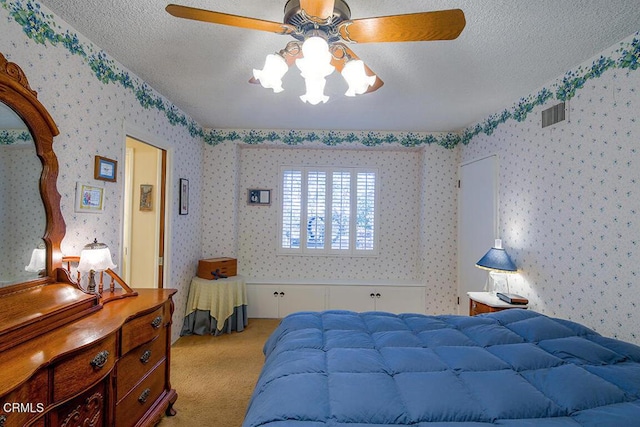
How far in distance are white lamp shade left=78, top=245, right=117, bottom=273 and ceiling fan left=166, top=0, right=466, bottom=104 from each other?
1391 millimetres

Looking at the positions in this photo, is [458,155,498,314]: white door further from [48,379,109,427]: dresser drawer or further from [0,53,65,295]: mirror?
[0,53,65,295]: mirror

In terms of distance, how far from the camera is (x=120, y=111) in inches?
89.2

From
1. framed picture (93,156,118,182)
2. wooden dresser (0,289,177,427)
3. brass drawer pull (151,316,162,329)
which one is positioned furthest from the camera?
framed picture (93,156,118,182)

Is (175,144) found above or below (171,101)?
below

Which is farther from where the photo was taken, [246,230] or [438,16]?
[246,230]

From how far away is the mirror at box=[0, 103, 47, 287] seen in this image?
1.37 m

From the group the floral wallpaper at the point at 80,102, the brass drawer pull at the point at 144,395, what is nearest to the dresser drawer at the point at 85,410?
the brass drawer pull at the point at 144,395

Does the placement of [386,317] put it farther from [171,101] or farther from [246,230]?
[171,101]

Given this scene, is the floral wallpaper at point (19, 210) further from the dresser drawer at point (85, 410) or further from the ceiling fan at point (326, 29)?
the ceiling fan at point (326, 29)

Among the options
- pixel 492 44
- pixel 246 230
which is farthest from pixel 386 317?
pixel 246 230

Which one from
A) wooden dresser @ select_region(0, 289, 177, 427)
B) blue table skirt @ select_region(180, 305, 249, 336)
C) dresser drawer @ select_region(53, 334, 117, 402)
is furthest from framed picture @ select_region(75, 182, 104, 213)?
blue table skirt @ select_region(180, 305, 249, 336)

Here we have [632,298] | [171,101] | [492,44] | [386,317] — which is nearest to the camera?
[632,298]

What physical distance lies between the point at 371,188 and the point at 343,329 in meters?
2.60

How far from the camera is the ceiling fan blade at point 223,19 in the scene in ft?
3.76
